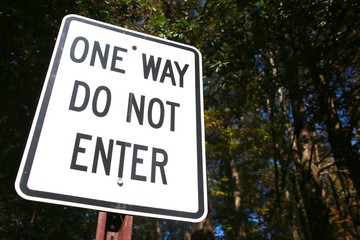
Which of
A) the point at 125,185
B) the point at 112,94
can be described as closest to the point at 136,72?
the point at 112,94

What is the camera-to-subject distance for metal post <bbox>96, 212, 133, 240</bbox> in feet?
4.20

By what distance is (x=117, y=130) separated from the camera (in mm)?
1358

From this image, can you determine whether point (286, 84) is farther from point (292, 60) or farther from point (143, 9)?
point (143, 9)

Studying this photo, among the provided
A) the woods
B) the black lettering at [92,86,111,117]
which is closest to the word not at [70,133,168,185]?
the black lettering at [92,86,111,117]

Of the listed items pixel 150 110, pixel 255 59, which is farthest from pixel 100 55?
pixel 255 59

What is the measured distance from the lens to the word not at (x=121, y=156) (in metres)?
1.24

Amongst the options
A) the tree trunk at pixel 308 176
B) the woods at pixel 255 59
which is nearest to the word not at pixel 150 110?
the woods at pixel 255 59

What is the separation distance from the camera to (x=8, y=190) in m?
10.1

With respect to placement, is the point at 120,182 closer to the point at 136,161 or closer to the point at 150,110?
the point at 136,161

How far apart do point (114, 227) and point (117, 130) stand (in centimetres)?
37

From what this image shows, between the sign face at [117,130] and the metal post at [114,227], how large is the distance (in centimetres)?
12

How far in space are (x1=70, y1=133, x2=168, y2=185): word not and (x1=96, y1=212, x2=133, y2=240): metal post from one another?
0.57 ft

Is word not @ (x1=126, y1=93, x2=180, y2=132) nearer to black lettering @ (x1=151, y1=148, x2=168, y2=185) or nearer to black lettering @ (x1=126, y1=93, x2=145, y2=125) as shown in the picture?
black lettering @ (x1=126, y1=93, x2=145, y2=125)

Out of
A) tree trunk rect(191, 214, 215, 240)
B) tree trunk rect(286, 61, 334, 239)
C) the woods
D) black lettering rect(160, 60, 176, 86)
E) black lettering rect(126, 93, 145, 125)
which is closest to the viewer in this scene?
black lettering rect(126, 93, 145, 125)
